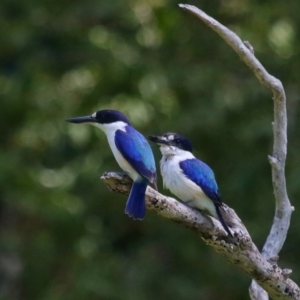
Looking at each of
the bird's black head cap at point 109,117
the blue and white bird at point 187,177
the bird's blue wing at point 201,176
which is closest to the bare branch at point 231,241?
the blue and white bird at point 187,177

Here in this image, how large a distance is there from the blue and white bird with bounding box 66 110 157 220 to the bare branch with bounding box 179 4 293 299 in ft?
2.09

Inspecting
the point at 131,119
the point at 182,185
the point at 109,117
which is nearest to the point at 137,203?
the point at 182,185

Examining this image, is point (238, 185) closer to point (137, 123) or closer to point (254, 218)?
point (254, 218)

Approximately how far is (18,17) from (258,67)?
22.3 ft

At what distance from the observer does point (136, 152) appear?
5199 mm

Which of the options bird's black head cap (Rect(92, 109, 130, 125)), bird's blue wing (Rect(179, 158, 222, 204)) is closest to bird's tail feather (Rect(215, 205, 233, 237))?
bird's blue wing (Rect(179, 158, 222, 204))

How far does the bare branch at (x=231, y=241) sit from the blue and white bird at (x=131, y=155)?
2.5 inches

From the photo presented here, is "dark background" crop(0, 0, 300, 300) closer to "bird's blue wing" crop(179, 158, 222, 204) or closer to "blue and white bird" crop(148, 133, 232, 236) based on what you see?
"blue and white bird" crop(148, 133, 232, 236)

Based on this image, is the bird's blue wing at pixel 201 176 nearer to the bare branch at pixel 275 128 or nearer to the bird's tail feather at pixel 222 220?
the bird's tail feather at pixel 222 220

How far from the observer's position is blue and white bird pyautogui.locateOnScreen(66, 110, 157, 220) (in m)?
4.86

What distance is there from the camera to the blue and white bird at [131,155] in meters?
4.86

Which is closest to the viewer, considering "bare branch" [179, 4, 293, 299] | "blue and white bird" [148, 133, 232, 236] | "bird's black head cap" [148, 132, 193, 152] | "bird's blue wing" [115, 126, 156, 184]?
"bare branch" [179, 4, 293, 299]

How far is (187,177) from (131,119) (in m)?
5.07

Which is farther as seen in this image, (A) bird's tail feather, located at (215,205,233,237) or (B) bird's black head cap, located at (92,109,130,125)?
(B) bird's black head cap, located at (92,109,130,125)
